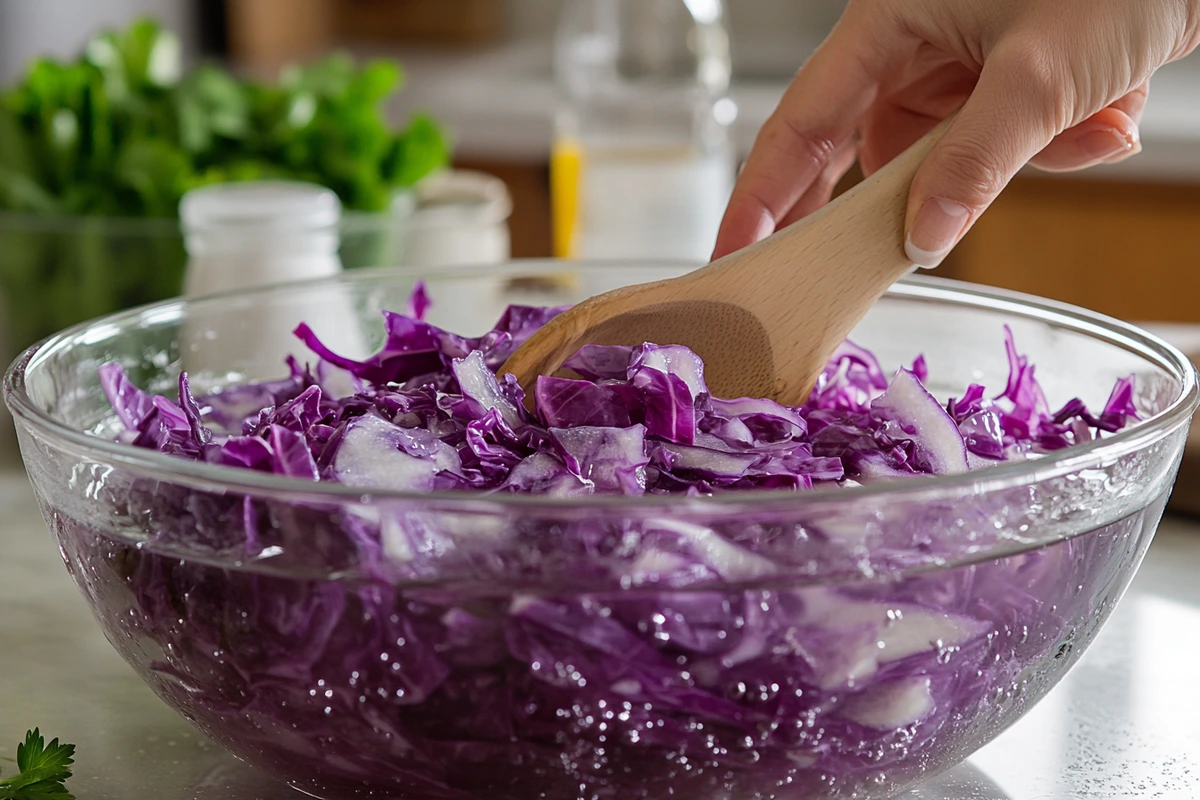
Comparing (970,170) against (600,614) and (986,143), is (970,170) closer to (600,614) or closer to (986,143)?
(986,143)

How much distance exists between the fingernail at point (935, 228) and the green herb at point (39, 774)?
1.88ft

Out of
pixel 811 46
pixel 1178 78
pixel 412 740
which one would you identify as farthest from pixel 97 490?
pixel 811 46

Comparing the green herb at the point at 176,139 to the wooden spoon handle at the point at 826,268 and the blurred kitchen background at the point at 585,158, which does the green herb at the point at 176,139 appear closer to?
the blurred kitchen background at the point at 585,158

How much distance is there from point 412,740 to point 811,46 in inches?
172

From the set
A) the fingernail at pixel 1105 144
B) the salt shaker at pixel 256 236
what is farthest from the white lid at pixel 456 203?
the fingernail at pixel 1105 144

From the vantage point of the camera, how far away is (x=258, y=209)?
146cm

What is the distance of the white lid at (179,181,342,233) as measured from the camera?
1.45 m

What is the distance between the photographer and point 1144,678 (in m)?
0.94

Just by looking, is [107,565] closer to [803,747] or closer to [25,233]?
[803,747]

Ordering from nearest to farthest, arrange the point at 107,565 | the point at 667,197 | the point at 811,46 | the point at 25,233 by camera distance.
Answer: the point at 107,565
the point at 25,233
the point at 667,197
the point at 811,46

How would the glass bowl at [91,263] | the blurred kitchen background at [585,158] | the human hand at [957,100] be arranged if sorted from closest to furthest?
the human hand at [957,100]
the glass bowl at [91,263]
the blurred kitchen background at [585,158]

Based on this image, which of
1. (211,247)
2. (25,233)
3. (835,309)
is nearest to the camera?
(835,309)

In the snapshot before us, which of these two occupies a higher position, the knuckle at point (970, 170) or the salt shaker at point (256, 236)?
the knuckle at point (970, 170)

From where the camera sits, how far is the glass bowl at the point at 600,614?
1.89ft
